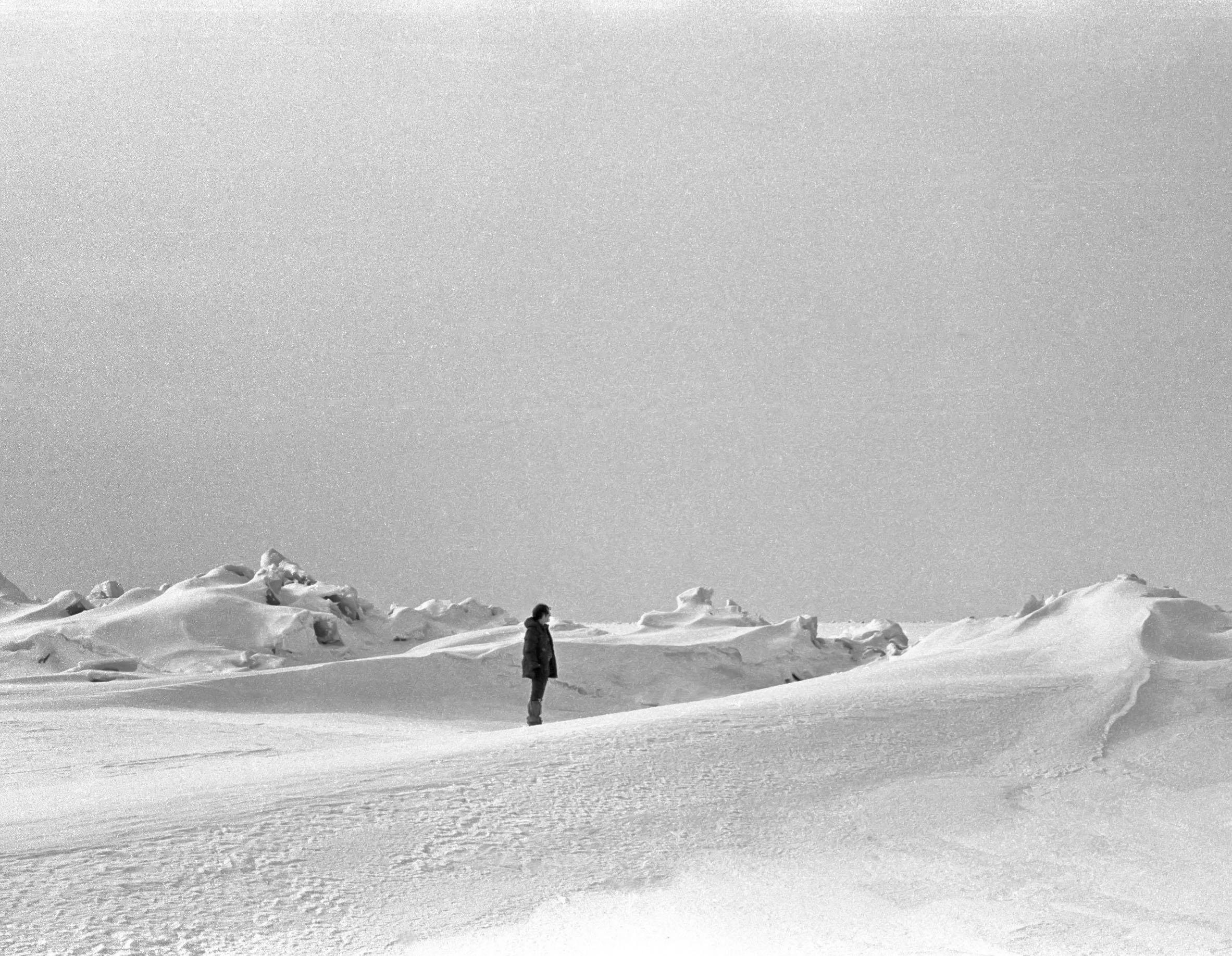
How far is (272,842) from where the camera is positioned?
4.43 m

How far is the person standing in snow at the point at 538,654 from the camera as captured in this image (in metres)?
9.03

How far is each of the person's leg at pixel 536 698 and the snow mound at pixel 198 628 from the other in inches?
217

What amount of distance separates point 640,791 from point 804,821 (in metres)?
0.65

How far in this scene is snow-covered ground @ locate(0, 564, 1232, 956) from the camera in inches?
157

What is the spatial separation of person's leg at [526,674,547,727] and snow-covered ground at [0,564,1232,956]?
1.25 m

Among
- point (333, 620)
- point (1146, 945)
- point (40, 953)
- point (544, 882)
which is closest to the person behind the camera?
point (40, 953)

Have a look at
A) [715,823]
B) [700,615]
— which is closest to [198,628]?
[700,615]

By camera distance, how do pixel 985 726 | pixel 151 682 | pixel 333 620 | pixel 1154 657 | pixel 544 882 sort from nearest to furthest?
pixel 544 882
pixel 985 726
pixel 1154 657
pixel 151 682
pixel 333 620

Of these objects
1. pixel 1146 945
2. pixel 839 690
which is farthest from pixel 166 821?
pixel 839 690

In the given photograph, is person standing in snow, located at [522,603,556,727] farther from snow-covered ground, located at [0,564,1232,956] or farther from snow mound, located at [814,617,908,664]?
snow mound, located at [814,617,908,664]

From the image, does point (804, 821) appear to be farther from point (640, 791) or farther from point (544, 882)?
point (544, 882)

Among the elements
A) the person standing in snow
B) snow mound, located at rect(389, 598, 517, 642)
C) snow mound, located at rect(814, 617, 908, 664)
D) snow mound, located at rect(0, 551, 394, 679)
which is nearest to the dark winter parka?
the person standing in snow

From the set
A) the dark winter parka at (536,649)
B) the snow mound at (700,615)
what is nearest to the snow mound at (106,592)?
the snow mound at (700,615)

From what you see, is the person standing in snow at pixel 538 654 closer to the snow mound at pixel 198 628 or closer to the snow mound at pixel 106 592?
the snow mound at pixel 198 628
